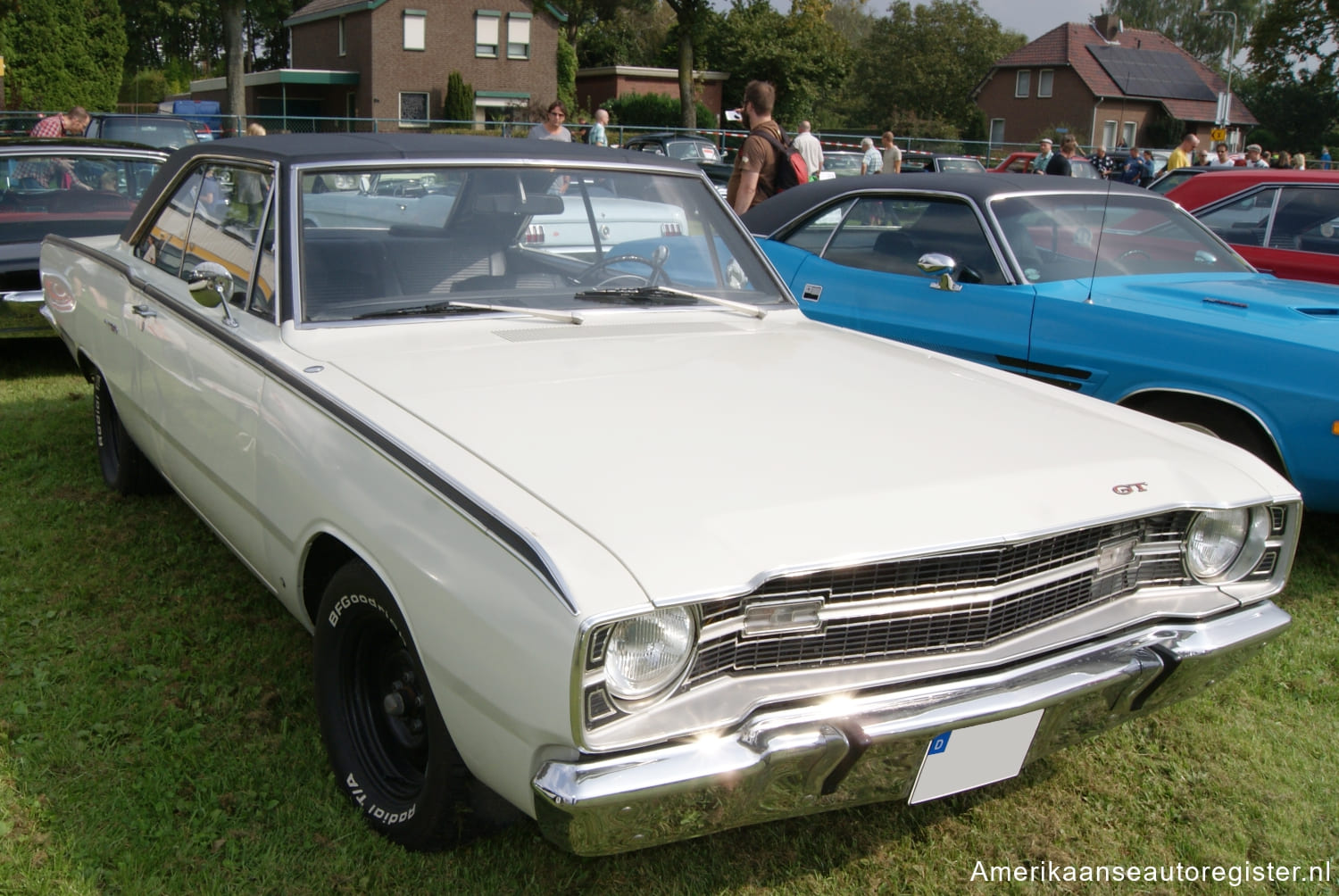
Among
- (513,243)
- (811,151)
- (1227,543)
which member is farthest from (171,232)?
(811,151)

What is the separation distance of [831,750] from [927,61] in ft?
203

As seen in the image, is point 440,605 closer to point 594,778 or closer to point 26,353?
point 594,778

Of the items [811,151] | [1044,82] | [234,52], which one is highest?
[1044,82]

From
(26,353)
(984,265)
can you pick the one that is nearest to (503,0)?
(26,353)

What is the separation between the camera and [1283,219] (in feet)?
23.1

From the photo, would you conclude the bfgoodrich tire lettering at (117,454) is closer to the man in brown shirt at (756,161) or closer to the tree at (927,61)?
the man in brown shirt at (756,161)

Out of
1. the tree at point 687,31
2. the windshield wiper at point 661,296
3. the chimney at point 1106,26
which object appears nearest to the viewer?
the windshield wiper at point 661,296

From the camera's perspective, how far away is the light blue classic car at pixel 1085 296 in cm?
413

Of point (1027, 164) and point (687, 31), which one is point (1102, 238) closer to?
point (1027, 164)

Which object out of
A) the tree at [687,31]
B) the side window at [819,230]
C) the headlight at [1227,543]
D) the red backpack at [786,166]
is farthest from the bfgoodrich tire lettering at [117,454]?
the tree at [687,31]

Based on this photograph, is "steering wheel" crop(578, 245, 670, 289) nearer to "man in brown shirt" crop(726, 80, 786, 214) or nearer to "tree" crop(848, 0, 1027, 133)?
"man in brown shirt" crop(726, 80, 786, 214)

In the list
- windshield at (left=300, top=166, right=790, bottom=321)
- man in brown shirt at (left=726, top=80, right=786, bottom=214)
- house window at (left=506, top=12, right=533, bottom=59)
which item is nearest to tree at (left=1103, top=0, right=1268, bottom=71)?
house window at (left=506, top=12, right=533, bottom=59)

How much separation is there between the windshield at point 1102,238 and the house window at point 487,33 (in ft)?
127

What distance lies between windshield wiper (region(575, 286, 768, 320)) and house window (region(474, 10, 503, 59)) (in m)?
40.2
